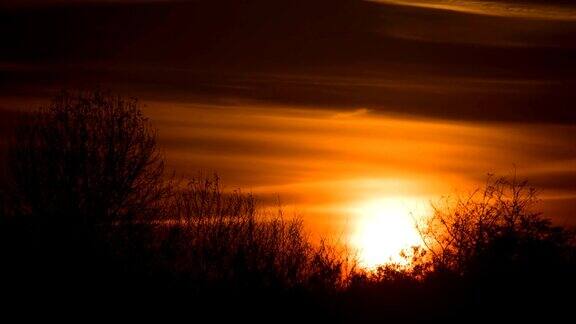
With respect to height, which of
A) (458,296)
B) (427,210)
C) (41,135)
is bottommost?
(458,296)

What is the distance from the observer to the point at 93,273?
26.1 m

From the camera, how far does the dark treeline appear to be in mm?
21234

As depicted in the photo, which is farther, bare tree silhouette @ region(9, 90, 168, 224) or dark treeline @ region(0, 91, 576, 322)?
bare tree silhouette @ region(9, 90, 168, 224)

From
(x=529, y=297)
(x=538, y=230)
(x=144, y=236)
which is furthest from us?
(x=144, y=236)

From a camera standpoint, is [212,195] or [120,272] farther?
[212,195]

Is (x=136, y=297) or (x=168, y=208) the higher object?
(x=168, y=208)

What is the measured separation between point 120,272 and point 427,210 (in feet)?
33.5

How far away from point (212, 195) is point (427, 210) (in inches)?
316

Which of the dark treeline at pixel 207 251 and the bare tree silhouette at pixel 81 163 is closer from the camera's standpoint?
the dark treeline at pixel 207 251

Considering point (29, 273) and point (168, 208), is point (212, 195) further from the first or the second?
point (29, 273)

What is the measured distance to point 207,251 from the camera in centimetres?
3106

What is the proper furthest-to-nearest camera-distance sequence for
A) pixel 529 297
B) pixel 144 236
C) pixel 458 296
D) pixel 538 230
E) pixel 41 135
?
pixel 41 135 → pixel 144 236 → pixel 538 230 → pixel 458 296 → pixel 529 297

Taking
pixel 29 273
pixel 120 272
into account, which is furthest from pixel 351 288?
pixel 29 273

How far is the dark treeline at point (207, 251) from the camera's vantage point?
69.7 ft
